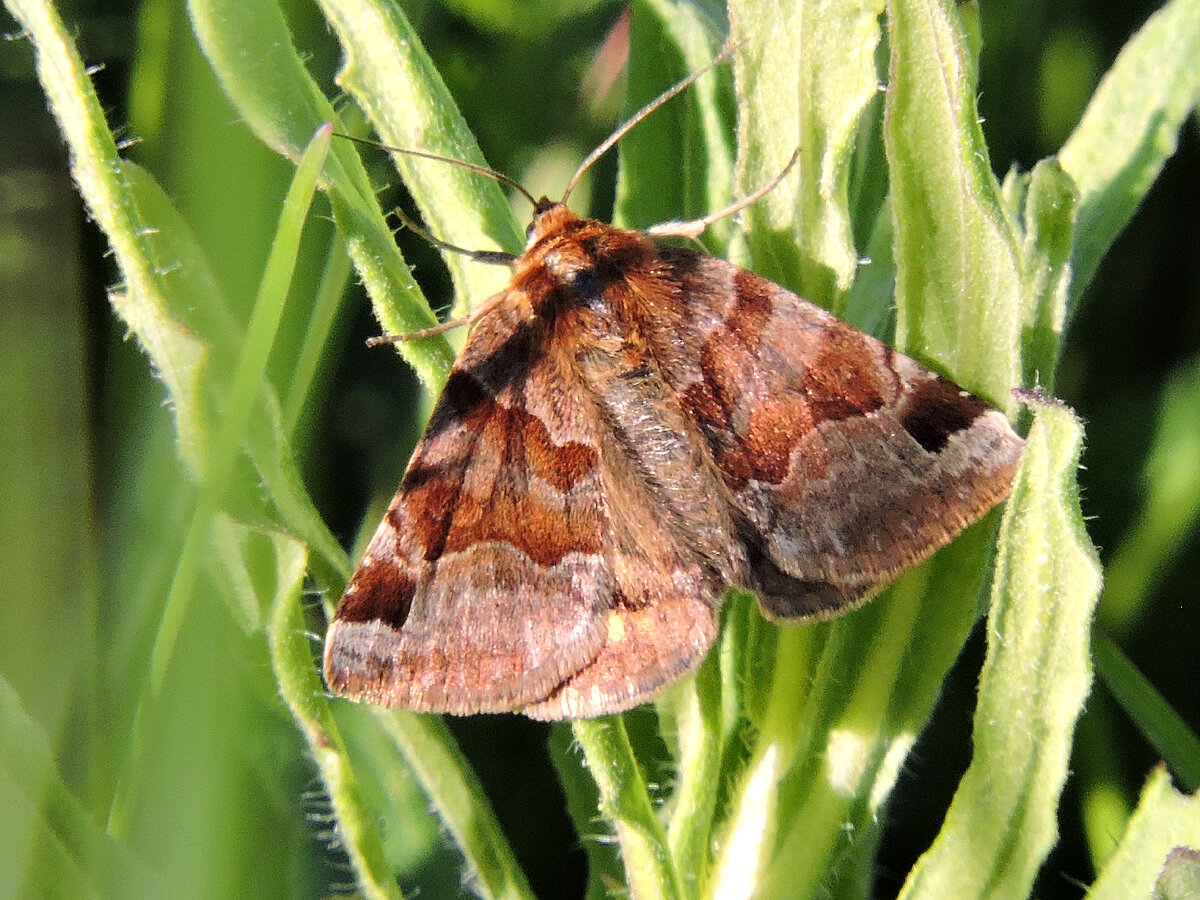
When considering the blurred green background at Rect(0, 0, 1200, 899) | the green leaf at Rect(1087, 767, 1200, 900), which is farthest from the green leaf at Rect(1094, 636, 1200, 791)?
the green leaf at Rect(1087, 767, 1200, 900)

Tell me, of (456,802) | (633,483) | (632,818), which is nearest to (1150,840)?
(632,818)

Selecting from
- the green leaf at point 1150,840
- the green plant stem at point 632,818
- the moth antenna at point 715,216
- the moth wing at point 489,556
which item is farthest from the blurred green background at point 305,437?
the green leaf at point 1150,840

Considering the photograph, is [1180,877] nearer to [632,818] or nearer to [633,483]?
[632,818]

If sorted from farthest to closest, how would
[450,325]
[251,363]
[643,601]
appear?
[450,325] < [643,601] < [251,363]

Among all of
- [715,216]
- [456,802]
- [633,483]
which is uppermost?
[715,216]

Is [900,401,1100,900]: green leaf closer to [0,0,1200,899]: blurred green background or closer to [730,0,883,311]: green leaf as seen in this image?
[730,0,883,311]: green leaf
